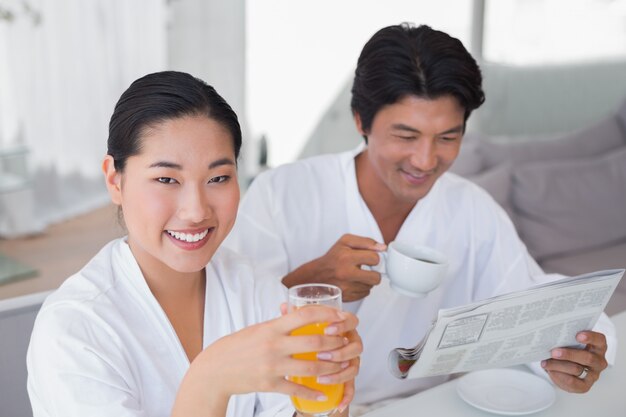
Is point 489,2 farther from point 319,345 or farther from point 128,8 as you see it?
point 319,345

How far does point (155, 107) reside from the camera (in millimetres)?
1183

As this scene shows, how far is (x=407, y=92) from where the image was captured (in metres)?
1.64

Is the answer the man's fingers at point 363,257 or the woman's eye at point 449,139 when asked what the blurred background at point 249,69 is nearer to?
the woman's eye at point 449,139

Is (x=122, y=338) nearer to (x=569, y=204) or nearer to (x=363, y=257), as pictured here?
(x=363, y=257)

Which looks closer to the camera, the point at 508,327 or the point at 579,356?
the point at 508,327

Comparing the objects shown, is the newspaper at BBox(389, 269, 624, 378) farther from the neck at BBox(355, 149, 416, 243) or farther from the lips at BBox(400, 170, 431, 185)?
the neck at BBox(355, 149, 416, 243)

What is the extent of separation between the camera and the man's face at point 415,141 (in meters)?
1.63

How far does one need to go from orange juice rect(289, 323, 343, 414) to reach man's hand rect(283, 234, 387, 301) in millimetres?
486

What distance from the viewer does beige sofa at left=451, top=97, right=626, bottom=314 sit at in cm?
310

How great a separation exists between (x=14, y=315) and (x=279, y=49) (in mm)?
2962

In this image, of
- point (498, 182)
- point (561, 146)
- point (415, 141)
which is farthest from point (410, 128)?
point (561, 146)

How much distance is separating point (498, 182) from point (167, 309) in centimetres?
199

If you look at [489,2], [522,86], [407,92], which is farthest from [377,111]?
[489,2]

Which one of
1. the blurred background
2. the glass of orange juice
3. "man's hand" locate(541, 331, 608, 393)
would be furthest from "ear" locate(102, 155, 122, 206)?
the blurred background
